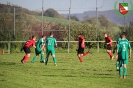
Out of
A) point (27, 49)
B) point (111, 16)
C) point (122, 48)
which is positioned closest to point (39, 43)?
point (27, 49)

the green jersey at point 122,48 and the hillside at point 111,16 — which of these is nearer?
the green jersey at point 122,48

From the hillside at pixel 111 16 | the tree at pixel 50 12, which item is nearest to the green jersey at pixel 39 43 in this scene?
the tree at pixel 50 12

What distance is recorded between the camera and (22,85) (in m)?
14.7

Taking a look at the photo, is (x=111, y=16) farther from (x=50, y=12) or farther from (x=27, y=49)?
(x=27, y=49)

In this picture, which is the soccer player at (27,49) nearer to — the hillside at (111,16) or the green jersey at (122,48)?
the green jersey at (122,48)

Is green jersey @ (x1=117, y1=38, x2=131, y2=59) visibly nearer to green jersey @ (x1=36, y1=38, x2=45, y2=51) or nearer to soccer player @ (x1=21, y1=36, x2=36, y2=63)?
soccer player @ (x1=21, y1=36, x2=36, y2=63)

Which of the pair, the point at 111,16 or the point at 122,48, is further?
the point at 111,16

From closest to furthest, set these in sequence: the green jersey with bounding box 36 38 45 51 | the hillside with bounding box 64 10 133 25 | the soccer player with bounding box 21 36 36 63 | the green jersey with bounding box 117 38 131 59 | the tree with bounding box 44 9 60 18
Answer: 1. the green jersey with bounding box 117 38 131 59
2. the soccer player with bounding box 21 36 36 63
3. the green jersey with bounding box 36 38 45 51
4. the tree with bounding box 44 9 60 18
5. the hillside with bounding box 64 10 133 25

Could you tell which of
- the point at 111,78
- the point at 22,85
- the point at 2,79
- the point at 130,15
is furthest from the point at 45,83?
the point at 130,15

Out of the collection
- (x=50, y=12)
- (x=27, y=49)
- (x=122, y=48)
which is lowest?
(x=27, y=49)

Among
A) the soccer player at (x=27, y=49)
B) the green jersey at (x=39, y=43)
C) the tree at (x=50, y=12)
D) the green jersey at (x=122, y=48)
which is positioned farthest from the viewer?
the tree at (x=50, y=12)

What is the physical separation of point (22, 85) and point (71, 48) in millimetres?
29614

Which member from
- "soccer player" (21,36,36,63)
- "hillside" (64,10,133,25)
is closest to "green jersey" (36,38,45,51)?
"soccer player" (21,36,36,63)

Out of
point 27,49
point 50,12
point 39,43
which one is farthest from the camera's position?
point 50,12
